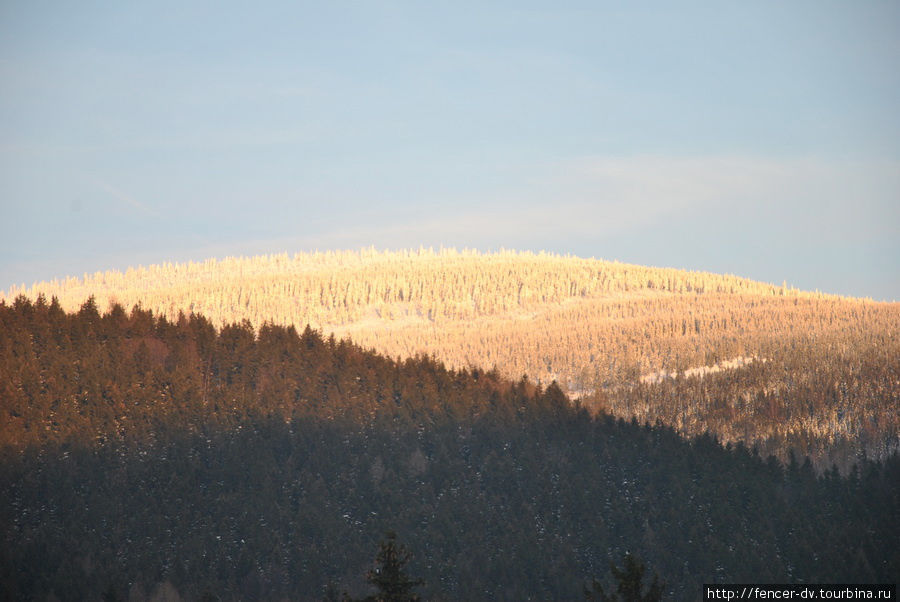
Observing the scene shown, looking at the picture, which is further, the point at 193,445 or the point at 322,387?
the point at 322,387

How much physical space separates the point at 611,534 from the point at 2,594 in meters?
62.9

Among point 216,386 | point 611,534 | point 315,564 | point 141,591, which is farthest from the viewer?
point 216,386

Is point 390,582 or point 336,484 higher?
point 390,582

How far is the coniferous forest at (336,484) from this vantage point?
300 ft

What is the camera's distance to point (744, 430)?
176m

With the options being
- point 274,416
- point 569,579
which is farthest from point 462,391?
point 569,579

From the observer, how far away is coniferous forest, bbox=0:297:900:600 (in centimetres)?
9156

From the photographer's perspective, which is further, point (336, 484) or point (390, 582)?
point (336, 484)

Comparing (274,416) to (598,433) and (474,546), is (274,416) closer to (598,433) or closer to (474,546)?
(474,546)

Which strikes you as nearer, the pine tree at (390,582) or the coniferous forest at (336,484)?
the pine tree at (390,582)

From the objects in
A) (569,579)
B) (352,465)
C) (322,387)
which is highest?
(322,387)

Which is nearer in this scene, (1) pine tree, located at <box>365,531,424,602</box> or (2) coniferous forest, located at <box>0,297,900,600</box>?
(1) pine tree, located at <box>365,531,424,602</box>

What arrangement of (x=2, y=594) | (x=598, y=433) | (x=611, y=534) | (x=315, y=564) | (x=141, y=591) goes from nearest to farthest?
A: (x=2, y=594) → (x=141, y=591) → (x=315, y=564) → (x=611, y=534) → (x=598, y=433)

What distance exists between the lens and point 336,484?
4333 inches
